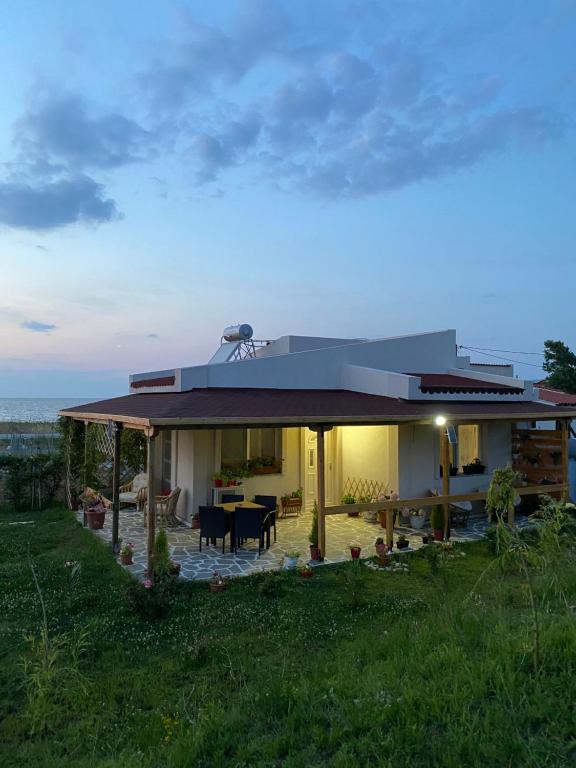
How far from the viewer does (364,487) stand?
42.3 ft

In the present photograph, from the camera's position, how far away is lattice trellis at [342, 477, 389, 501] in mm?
12453

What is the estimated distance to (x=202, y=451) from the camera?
39.3 ft

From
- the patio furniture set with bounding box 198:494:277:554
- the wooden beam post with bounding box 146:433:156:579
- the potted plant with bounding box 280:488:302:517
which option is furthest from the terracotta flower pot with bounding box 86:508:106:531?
the potted plant with bounding box 280:488:302:517

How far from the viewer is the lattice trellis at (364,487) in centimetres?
1245

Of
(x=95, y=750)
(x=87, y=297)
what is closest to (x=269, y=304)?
(x=87, y=297)

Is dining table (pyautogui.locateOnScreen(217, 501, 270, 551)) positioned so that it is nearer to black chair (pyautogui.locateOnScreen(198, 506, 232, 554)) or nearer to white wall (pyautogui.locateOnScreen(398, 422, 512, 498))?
black chair (pyautogui.locateOnScreen(198, 506, 232, 554))

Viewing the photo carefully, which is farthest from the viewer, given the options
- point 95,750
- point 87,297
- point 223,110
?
point 87,297

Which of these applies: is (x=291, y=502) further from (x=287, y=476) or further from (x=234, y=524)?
(x=234, y=524)

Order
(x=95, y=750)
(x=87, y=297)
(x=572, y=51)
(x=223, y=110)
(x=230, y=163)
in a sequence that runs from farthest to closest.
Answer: (x=87, y=297), (x=230, y=163), (x=223, y=110), (x=572, y=51), (x=95, y=750)

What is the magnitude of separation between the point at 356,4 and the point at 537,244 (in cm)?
1289

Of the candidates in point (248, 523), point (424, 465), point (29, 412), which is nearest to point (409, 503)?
point (424, 465)

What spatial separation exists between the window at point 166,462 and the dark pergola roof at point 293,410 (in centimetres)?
209

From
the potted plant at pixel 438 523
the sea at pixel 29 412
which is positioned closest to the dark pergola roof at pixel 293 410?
the potted plant at pixel 438 523

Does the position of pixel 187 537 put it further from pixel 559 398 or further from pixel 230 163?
pixel 559 398
